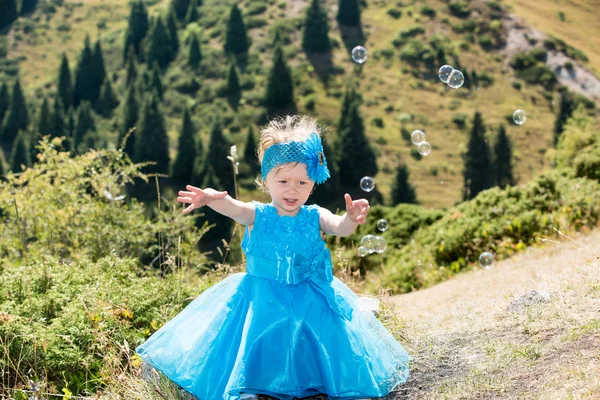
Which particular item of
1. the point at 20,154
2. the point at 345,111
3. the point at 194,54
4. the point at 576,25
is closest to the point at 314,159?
the point at 345,111

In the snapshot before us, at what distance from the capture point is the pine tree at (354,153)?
73.4 m

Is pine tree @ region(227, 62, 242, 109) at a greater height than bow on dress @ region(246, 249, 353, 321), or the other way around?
bow on dress @ region(246, 249, 353, 321)

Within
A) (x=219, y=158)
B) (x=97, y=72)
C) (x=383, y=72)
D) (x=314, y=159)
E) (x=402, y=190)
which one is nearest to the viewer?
(x=314, y=159)

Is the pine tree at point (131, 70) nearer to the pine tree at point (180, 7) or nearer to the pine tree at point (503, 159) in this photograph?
the pine tree at point (180, 7)

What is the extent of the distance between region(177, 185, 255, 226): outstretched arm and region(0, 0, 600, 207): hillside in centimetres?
6591

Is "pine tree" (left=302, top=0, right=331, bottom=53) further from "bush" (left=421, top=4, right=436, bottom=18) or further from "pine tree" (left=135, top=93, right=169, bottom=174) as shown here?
"pine tree" (left=135, top=93, right=169, bottom=174)

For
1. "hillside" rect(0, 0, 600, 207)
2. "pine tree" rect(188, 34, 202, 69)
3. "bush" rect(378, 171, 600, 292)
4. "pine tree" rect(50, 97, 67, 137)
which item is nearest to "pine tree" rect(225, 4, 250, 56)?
"hillside" rect(0, 0, 600, 207)

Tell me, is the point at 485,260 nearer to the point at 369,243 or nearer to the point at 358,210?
the point at 369,243

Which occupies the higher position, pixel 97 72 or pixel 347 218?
pixel 347 218

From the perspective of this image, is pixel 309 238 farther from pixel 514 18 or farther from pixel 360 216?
pixel 514 18

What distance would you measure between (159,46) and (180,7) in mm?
16244

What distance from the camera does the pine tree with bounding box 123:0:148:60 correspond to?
106125mm

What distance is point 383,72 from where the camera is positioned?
3772 inches

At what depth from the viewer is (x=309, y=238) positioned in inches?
213
